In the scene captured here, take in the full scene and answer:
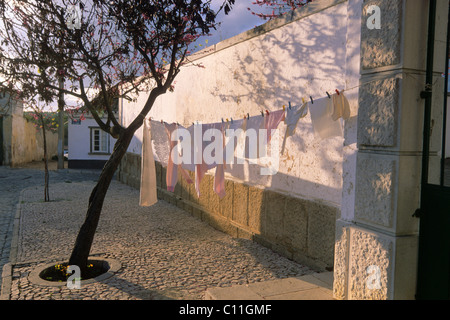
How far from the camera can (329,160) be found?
16.7ft

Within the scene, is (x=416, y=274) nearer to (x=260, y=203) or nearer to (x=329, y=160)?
(x=329, y=160)

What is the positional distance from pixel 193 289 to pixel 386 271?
249 cm

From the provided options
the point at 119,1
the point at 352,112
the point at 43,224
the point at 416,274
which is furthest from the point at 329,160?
the point at 43,224

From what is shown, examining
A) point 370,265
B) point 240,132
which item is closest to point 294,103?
point 240,132

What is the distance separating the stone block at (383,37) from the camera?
9.73 feet

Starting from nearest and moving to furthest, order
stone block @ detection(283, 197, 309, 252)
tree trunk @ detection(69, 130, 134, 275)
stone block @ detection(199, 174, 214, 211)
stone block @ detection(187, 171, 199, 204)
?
tree trunk @ detection(69, 130, 134, 275) → stone block @ detection(283, 197, 309, 252) → stone block @ detection(199, 174, 214, 211) → stone block @ detection(187, 171, 199, 204)

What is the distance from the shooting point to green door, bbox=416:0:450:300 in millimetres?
2914

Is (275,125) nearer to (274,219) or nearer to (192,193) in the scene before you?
(274,219)

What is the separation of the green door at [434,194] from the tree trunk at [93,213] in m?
4.06

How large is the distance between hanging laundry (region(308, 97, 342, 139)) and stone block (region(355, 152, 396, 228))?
3.97ft

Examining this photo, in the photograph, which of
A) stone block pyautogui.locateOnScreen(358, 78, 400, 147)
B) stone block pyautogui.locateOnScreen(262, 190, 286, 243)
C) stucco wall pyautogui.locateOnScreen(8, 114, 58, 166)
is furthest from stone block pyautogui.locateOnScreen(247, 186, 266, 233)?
stucco wall pyautogui.locateOnScreen(8, 114, 58, 166)

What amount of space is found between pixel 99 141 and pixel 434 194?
2300 centimetres

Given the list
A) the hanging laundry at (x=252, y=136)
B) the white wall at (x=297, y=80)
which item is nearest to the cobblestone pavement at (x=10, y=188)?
the hanging laundry at (x=252, y=136)

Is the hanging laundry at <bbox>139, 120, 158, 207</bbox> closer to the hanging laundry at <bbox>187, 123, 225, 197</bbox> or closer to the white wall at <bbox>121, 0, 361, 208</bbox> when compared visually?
the hanging laundry at <bbox>187, 123, 225, 197</bbox>
